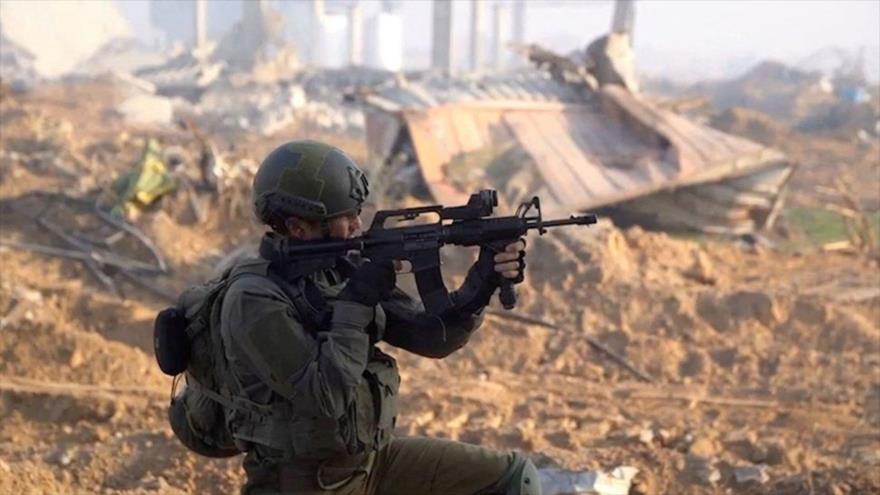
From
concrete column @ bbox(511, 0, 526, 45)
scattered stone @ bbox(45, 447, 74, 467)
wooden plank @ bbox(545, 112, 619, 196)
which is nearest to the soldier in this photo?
scattered stone @ bbox(45, 447, 74, 467)

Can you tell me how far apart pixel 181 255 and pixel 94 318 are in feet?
6.01

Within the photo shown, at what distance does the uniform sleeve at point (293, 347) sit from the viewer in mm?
2408

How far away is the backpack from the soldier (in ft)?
0.18

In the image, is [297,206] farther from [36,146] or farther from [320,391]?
[36,146]

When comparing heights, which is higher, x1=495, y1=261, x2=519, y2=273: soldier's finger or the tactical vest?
x1=495, y1=261, x2=519, y2=273: soldier's finger

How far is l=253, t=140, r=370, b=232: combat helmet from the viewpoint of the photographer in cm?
261

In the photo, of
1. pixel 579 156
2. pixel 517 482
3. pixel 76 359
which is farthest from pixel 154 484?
pixel 579 156

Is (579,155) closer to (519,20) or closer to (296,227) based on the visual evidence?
(296,227)

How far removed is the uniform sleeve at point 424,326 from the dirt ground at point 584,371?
6.83 ft

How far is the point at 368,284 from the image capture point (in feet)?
8.27

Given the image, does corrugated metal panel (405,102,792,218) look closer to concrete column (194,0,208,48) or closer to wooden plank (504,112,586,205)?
wooden plank (504,112,586,205)

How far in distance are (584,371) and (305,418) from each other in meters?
4.44

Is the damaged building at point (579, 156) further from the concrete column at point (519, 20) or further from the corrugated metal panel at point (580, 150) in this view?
the concrete column at point (519, 20)

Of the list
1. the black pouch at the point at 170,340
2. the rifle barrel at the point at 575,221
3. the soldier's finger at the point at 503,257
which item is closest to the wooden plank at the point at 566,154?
the rifle barrel at the point at 575,221
